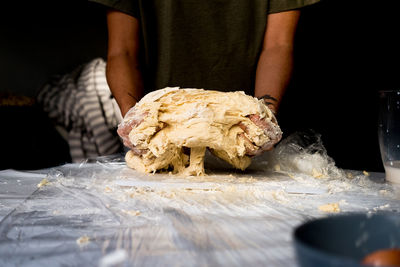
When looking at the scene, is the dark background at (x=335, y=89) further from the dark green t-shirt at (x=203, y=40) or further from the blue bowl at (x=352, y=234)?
the blue bowl at (x=352, y=234)

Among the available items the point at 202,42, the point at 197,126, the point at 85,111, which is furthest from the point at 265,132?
the point at 85,111

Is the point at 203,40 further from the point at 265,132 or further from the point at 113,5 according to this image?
the point at 265,132

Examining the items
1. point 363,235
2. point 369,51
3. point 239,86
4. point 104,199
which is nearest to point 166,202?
point 104,199

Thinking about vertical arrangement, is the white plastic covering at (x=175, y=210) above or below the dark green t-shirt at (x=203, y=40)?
below

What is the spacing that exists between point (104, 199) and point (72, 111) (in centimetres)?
144

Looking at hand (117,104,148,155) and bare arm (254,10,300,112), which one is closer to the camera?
hand (117,104,148,155)

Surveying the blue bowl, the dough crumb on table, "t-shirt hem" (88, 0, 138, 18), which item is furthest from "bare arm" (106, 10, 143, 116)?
the blue bowl

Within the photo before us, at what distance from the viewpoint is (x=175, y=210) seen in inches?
25.2

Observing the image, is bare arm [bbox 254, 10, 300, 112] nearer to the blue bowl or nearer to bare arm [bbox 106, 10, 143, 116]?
bare arm [bbox 106, 10, 143, 116]

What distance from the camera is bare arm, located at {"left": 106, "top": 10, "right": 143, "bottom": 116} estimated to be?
1.37 m

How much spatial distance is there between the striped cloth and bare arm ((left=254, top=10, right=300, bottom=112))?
0.89 meters

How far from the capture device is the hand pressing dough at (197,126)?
2.90ft

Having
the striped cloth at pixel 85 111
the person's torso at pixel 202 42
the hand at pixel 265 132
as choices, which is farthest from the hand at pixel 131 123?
the striped cloth at pixel 85 111

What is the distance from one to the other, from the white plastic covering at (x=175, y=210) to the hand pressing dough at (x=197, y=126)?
0.23 ft
